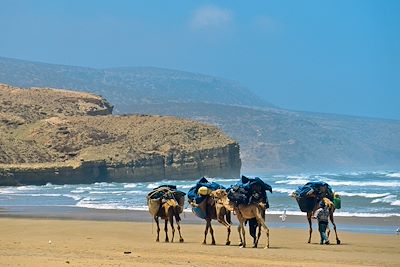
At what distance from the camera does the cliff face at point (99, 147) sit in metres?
79.9

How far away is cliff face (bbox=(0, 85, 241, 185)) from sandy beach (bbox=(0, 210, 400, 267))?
52.4 meters

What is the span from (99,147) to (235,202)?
70.0m

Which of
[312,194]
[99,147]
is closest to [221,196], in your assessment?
[312,194]

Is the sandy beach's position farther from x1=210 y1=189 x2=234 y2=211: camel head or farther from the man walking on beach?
x1=210 y1=189 x2=234 y2=211: camel head

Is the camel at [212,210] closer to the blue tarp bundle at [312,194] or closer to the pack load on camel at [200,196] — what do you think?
the pack load on camel at [200,196]

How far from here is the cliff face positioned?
262ft

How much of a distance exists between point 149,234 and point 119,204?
17.5m

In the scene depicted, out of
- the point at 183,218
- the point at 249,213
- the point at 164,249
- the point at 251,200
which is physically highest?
the point at 251,200

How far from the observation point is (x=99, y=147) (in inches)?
3460

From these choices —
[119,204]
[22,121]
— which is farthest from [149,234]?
[22,121]

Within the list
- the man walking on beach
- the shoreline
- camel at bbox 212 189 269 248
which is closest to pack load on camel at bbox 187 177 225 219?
camel at bbox 212 189 269 248

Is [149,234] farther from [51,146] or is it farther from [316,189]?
[51,146]

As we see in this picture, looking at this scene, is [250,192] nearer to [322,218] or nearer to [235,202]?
[235,202]

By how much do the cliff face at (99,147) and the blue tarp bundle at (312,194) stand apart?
2264 inches
